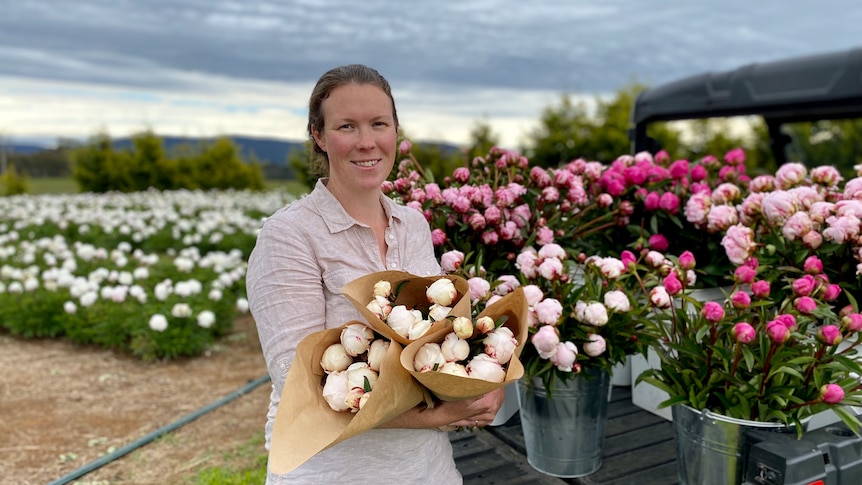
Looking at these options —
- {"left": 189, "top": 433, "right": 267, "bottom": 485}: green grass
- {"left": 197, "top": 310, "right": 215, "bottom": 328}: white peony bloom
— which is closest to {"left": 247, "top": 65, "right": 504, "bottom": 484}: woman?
{"left": 189, "top": 433, "right": 267, "bottom": 485}: green grass

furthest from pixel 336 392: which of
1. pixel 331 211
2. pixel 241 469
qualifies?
pixel 241 469

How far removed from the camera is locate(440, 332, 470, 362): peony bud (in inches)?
50.4

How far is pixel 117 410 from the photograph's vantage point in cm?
446

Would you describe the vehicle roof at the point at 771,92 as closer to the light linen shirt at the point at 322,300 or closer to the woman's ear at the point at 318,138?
the light linen shirt at the point at 322,300

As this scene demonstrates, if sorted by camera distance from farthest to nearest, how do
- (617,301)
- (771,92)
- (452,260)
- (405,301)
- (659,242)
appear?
(771,92)
(659,242)
(452,260)
(617,301)
(405,301)

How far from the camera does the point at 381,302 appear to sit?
4.33 ft

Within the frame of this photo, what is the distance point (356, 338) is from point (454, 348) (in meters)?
0.20

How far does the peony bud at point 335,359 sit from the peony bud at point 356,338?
0.01 metres

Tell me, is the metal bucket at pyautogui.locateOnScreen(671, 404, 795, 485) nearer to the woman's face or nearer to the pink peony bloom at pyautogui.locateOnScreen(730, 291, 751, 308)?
the pink peony bloom at pyautogui.locateOnScreen(730, 291, 751, 308)

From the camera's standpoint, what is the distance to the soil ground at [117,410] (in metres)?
3.70

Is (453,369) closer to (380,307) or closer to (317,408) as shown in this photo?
(380,307)

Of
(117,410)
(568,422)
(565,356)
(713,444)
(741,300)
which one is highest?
(741,300)

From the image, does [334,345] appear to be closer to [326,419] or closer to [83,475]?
[326,419]

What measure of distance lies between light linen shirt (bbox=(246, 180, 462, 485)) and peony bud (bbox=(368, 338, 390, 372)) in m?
0.26
